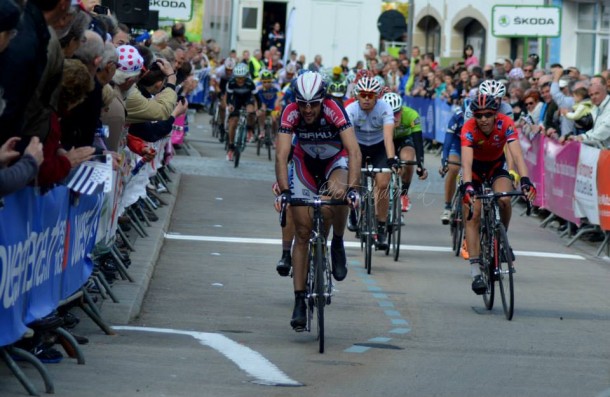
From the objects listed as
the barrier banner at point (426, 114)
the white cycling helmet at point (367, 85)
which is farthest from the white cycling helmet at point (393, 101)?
the barrier banner at point (426, 114)

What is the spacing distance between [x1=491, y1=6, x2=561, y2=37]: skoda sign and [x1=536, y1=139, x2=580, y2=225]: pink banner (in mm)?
10054

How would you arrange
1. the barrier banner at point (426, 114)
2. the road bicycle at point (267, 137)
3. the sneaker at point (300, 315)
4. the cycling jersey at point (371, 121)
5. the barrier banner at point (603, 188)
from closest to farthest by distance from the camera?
the sneaker at point (300, 315) → the cycling jersey at point (371, 121) → the barrier banner at point (603, 188) → the road bicycle at point (267, 137) → the barrier banner at point (426, 114)

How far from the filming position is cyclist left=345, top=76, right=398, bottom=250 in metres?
15.9

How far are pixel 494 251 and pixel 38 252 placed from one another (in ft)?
18.1

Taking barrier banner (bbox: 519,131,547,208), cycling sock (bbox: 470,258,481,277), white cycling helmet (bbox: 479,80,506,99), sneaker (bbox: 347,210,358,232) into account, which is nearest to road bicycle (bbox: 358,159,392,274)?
sneaker (bbox: 347,210,358,232)

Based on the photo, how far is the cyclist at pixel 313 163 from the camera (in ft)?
34.5

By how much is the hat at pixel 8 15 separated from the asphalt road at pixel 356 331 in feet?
6.59

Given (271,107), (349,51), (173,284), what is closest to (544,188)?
(173,284)

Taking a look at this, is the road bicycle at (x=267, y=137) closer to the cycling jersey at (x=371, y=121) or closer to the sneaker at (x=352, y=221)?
the sneaker at (x=352, y=221)

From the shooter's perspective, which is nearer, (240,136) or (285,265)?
(285,265)

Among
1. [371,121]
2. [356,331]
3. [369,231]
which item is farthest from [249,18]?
[356,331]

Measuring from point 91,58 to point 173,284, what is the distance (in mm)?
4433

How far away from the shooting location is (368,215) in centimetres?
1553

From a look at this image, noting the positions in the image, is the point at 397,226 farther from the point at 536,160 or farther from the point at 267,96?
the point at 267,96
